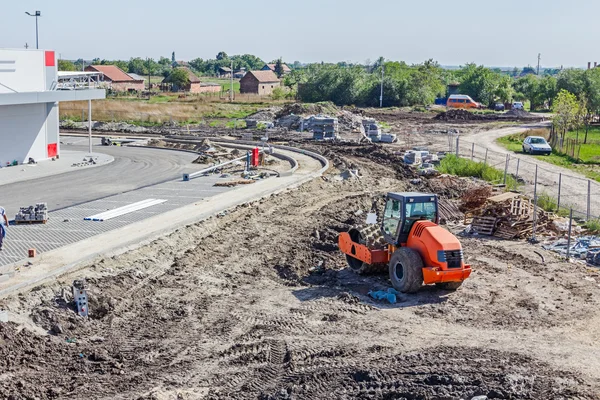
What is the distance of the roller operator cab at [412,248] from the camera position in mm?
16391

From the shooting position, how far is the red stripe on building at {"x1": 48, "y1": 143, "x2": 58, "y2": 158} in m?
39.8

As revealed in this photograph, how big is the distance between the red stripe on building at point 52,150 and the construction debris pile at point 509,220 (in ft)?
79.9

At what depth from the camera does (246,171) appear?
35.7 m

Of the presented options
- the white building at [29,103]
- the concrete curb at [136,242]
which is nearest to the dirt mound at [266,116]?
the white building at [29,103]

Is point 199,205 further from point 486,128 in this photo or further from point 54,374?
point 486,128

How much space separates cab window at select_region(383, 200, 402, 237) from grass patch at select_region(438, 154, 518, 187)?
52.7 ft

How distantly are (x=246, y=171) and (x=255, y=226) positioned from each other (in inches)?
459

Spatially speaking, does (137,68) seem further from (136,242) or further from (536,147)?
(136,242)

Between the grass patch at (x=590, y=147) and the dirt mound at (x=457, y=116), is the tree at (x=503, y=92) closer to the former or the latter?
the dirt mound at (x=457, y=116)

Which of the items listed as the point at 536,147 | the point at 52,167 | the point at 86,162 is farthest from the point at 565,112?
the point at 52,167

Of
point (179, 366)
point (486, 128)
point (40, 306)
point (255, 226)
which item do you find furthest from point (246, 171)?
point (486, 128)

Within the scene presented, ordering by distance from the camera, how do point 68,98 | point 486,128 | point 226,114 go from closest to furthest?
point 68,98
point 486,128
point 226,114

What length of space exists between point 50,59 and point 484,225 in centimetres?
2587

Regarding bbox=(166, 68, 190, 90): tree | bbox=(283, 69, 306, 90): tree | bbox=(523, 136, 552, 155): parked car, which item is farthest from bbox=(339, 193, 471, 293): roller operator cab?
bbox=(283, 69, 306, 90): tree
